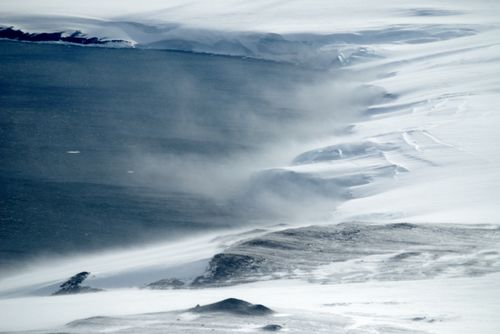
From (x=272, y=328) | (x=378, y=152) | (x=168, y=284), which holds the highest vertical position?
(x=378, y=152)

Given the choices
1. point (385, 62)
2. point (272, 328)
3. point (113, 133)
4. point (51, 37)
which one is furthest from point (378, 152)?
point (51, 37)

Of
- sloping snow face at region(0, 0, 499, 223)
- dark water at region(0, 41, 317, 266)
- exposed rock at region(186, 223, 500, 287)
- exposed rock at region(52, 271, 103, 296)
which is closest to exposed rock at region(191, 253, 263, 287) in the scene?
exposed rock at region(186, 223, 500, 287)

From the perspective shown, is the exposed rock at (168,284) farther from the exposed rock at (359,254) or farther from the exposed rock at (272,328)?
the exposed rock at (272,328)

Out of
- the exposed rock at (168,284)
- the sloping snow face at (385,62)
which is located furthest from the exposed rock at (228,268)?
the sloping snow face at (385,62)

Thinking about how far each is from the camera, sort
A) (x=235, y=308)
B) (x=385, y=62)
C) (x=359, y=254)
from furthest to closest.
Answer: (x=385, y=62), (x=359, y=254), (x=235, y=308)

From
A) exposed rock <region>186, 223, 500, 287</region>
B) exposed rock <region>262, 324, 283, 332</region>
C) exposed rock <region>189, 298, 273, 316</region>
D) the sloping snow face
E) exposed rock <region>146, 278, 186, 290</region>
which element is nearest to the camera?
exposed rock <region>262, 324, 283, 332</region>

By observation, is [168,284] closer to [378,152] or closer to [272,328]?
[272,328]

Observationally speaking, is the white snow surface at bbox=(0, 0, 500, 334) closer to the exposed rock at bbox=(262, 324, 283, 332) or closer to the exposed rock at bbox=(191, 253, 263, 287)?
the exposed rock at bbox=(191, 253, 263, 287)
